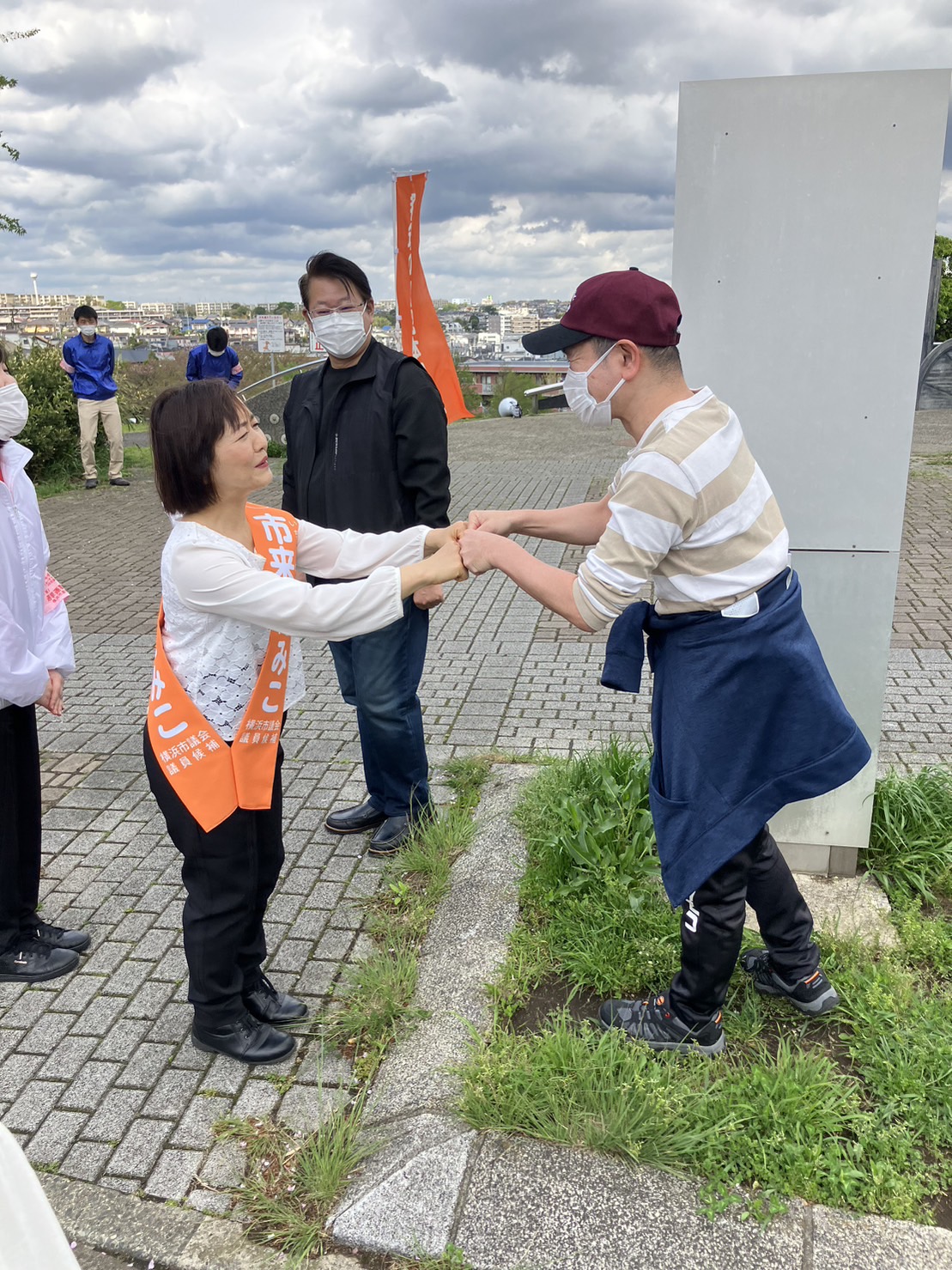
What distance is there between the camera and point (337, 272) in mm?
3859

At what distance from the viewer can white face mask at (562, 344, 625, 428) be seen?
101 inches

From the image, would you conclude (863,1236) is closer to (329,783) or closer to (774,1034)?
(774,1034)

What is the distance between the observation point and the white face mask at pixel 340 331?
3.82m

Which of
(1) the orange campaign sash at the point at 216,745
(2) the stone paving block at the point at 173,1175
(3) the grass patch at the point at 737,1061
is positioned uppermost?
(1) the orange campaign sash at the point at 216,745

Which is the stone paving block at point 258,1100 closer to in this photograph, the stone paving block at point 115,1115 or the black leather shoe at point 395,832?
the stone paving block at point 115,1115

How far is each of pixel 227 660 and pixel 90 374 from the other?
1126 cm

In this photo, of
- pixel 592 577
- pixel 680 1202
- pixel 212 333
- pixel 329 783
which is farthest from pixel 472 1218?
pixel 212 333

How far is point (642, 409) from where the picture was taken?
2.57m

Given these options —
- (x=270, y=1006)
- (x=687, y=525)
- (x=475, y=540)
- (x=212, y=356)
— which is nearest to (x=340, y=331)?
(x=475, y=540)

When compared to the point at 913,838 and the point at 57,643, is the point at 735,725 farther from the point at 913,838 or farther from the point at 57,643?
the point at 57,643

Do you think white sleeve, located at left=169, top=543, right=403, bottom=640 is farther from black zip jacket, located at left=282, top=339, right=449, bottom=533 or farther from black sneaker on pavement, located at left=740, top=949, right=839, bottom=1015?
black sneaker on pavement, located at left=740, top=949, right=839, bottom=1015

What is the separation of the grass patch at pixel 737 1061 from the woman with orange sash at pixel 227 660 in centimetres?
77

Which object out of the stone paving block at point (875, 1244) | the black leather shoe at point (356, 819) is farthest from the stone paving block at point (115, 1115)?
the stone paving block at point (875, 1244)

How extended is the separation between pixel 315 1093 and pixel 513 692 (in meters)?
3.31
